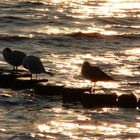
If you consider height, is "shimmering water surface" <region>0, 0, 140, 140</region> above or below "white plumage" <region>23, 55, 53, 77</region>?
below

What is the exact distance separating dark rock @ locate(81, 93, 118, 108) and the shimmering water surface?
206mm

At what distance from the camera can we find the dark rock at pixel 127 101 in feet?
47.5

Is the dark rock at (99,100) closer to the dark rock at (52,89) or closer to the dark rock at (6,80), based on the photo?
the dark rock at (52,89)

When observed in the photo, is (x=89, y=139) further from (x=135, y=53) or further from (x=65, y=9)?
(x=65, y=9)

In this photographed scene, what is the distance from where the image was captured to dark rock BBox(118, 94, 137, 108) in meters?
14.5

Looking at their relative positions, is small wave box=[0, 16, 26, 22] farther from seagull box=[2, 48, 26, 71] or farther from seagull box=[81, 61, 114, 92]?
seagull box=[81, 61, 114, 92]

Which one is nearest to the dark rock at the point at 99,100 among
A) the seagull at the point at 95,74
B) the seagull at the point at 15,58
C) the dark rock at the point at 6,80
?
the seagull at the point at 95,74

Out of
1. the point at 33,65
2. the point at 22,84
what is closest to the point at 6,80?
the point at 22,84

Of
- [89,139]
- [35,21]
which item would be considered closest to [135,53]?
[35,21]

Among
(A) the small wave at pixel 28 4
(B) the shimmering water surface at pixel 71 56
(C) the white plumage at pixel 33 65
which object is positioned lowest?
(B) the shimmering water surface at pixel 71 56

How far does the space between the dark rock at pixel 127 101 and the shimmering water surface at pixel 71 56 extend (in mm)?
191

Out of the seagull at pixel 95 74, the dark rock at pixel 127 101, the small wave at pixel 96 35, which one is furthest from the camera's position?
the small wave at pixel 96 35

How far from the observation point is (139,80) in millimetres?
17609

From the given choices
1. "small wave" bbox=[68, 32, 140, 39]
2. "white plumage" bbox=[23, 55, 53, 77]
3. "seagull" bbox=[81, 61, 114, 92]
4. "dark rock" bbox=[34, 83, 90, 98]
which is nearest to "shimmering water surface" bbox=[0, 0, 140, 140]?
"small wave" bbox=[68, 32, 140, 39]
